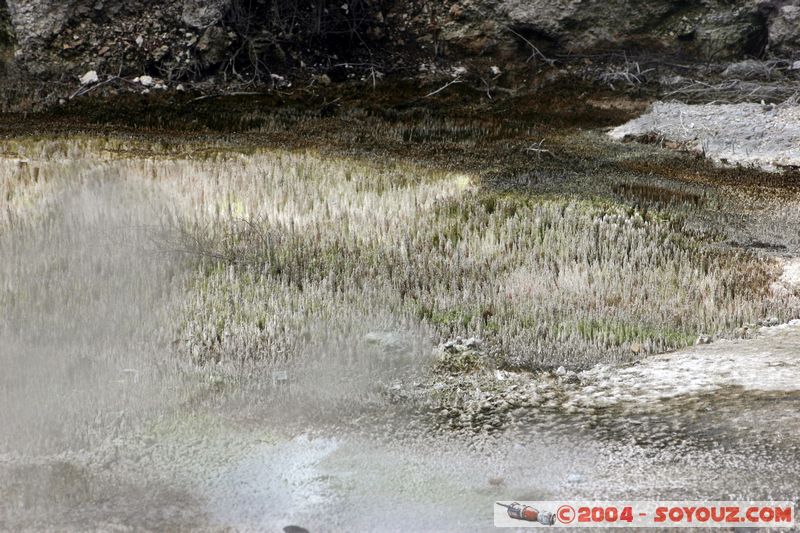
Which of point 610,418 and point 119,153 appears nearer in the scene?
point 610,418

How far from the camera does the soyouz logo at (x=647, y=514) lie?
3826mm

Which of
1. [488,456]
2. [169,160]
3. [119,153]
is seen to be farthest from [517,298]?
[119,153]

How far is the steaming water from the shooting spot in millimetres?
4043

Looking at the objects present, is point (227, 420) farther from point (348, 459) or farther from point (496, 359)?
point (496, 359)

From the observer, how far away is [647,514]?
3.89 metres

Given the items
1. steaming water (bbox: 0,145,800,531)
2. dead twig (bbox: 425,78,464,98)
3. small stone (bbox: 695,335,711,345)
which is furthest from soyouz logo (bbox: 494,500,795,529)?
dead twig (bbox: 425,78,464,98)

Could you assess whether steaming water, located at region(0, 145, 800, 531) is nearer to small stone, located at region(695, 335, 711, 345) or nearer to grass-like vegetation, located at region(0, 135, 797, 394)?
small stone, located at region(695, 335, 711, 345)

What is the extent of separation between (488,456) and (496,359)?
4.51 ft

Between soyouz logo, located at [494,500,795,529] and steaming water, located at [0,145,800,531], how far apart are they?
0.08 meters

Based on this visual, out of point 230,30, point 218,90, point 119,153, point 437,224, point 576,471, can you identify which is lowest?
point 576,471

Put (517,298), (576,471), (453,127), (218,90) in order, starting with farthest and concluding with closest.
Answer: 1. (218,90)
2. (453,127)
3. (517,298)
4. (576,471)

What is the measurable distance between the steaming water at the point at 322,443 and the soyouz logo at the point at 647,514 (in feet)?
0.28

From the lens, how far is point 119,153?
1160 cm

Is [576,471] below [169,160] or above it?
below
